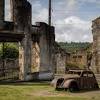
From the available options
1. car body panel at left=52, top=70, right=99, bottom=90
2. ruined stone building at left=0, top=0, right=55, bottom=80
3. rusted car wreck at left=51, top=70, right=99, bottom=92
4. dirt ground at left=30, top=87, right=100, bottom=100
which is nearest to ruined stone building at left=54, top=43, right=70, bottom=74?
ruined stone building at left=0, top=0, right=55, bottom=80

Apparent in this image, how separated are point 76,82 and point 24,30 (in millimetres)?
9609

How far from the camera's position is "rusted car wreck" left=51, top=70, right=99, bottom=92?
20.9 m

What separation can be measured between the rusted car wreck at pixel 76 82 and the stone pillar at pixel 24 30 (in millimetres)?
7679

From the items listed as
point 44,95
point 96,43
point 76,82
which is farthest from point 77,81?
point 96,43

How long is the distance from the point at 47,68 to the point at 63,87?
11.1 metres

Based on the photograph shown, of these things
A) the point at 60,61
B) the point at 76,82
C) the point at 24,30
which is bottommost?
the point at 76,82

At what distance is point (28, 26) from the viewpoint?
1177 inches

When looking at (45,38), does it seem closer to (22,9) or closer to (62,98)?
(22,9)

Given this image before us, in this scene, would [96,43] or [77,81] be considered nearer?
[77,81]

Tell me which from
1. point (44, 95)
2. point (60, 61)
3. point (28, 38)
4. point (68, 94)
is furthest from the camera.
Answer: point (60, 61)

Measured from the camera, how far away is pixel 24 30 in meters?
29.5

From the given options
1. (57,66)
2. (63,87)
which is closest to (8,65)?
(57,66)

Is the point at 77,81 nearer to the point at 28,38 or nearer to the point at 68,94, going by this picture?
the point at 68,94

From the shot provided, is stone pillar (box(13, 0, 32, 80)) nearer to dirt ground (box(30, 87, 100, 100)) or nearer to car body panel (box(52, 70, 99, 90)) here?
car body panel (box(52, 70, 99, 90))
